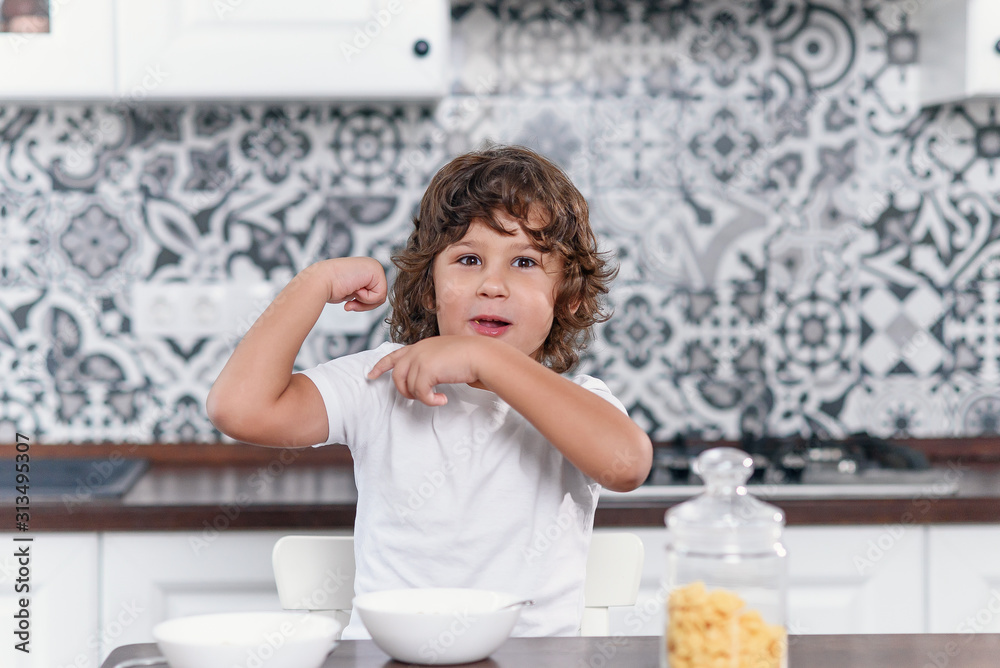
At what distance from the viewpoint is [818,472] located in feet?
5.14

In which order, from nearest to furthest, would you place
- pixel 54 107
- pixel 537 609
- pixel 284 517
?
1. pixel 537 609
2. pixel 284 517
3. pixel 54 107

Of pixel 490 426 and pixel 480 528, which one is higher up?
pixel 490 426

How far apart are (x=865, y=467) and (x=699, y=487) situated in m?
0.33

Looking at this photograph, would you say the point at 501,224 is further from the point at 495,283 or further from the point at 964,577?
the point at 964,577

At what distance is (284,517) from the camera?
1.34 m

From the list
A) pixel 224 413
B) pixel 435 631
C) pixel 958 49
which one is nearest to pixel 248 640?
pixel 435 631

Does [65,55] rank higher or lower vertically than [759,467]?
higher

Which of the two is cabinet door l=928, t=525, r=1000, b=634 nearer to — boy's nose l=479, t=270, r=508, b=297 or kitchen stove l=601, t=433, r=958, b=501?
kitchen stove l=601, t=433, r=958, b=501

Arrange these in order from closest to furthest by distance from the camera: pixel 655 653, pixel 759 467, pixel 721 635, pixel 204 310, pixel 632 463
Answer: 1. pixel 721 635
2. pixel 655 653
3. pixel 632 463
4. pixel 759 467
5. pixel 204 310

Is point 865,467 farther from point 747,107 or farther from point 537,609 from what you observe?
point 537,609

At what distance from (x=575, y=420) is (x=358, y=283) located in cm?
29

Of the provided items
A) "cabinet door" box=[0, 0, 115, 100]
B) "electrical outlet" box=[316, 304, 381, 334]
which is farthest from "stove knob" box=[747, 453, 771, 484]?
"cabinet door" box=[0, 0, 115, 100]

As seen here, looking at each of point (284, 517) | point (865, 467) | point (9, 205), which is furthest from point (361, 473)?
point (9, 205)

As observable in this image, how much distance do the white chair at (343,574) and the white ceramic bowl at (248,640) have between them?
0.28 m
